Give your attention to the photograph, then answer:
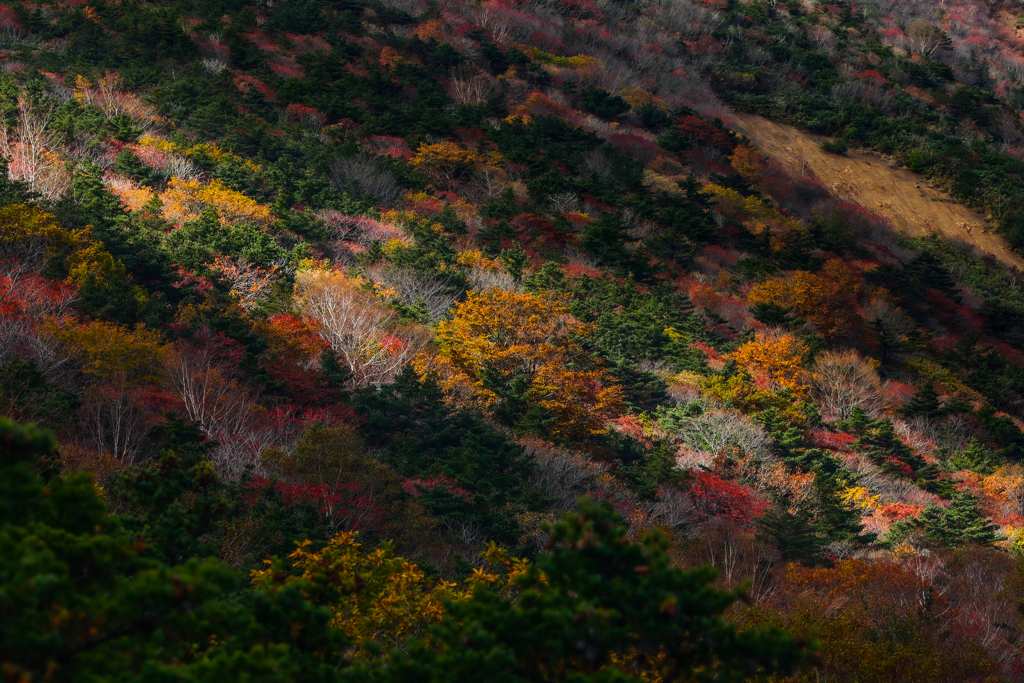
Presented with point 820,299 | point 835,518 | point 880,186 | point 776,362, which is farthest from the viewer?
point 880,186

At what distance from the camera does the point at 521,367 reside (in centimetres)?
1719

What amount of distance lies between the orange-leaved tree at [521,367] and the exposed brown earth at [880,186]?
3029 centimetres

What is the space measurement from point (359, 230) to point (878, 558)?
17438mm

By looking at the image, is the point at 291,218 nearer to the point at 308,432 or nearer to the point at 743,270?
the point at 308,432

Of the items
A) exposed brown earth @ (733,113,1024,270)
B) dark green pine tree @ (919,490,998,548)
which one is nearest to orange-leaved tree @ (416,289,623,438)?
dark green pine tree @ (919,490,998,548)

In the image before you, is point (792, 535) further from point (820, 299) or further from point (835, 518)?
point (820, 299)

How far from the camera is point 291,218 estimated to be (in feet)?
71.2

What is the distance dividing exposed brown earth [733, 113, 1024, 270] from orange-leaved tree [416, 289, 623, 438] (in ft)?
99.4

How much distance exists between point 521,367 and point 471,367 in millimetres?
1259

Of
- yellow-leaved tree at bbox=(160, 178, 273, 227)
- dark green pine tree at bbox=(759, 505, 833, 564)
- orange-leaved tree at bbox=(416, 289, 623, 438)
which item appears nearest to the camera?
dark green pine tree at bbox=(759, 505, 833, 564)

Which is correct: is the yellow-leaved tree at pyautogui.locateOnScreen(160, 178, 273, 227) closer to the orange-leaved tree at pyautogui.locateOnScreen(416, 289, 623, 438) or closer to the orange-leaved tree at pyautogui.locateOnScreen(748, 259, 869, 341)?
the orange-leaved tree at pyautogui.locateOnScreen(416, 289, 623, 438)

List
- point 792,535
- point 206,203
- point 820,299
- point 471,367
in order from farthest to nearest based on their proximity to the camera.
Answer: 1. point 820,299
2. point 206,203
3. point 471,367
4. point 792,535

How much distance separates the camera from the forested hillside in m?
4.45

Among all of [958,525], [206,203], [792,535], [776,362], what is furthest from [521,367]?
[958,525]
